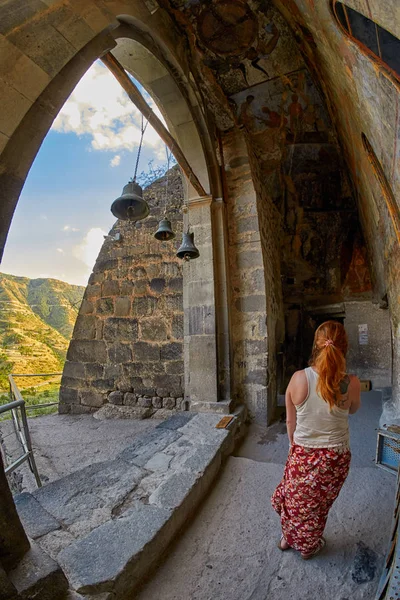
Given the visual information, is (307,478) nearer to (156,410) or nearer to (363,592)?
(363,592)

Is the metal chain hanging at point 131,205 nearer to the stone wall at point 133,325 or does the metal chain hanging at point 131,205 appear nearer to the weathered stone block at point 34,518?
the stone wall at point 133,325

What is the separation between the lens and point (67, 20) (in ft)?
5.32

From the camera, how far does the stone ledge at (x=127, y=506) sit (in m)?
1.32

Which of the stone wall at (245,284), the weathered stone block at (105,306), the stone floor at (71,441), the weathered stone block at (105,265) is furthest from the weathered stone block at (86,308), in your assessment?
Result: the stone wall at (245,284)

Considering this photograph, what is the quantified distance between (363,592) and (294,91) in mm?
4969

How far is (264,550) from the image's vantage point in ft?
5.59

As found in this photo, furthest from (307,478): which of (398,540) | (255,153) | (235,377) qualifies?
(255,153)

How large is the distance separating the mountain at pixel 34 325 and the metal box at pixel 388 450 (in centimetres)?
501

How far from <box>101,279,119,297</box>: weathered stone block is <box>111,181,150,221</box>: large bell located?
7.61 feet

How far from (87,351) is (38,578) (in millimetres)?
4279

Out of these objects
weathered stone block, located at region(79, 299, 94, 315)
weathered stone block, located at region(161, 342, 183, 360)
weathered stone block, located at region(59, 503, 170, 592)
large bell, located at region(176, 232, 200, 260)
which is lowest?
weathered stone block, located at region(59, 503, 170, 592)

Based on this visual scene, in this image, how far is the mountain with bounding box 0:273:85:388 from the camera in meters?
10.9

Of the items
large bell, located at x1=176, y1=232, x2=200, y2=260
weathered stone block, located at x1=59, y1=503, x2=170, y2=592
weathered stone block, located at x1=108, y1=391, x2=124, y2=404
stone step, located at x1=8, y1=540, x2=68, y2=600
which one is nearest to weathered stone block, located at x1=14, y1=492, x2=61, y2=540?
weathered stone block, located at x1=59, y1=503, x2=170, y2=592

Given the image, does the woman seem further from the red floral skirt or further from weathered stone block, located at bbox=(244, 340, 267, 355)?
weathered stone block, located at bbox=(244, 340, 267, 355)
